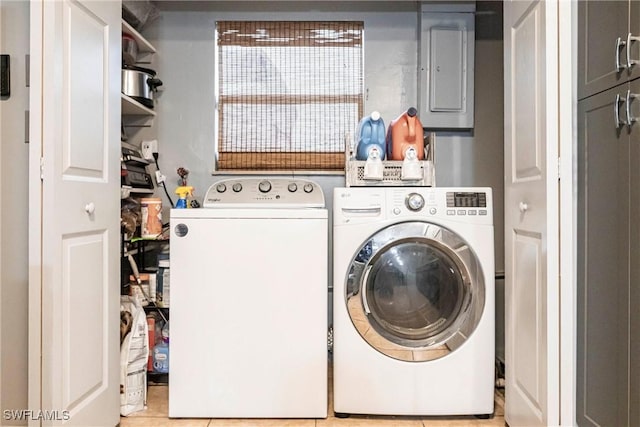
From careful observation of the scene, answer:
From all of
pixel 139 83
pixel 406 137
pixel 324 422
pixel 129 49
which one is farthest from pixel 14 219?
pixel 406 137

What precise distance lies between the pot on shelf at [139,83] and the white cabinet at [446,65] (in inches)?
55.2

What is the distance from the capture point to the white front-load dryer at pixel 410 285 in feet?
5.65

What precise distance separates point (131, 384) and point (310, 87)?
1705 mm

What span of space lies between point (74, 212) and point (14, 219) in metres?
0.16

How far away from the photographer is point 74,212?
1392 mm

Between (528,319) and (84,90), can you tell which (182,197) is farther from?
(528,319)

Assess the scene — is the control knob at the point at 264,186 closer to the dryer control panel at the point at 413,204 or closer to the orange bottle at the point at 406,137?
the dryer control panel at the point at 413,204

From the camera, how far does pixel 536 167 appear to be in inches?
57.0

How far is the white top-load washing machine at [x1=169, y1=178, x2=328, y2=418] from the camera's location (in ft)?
5.64
